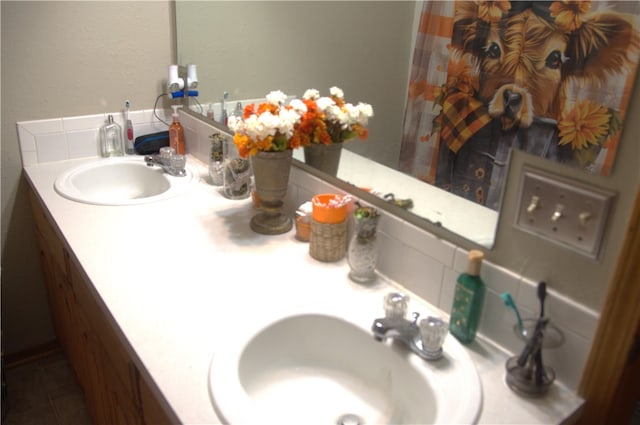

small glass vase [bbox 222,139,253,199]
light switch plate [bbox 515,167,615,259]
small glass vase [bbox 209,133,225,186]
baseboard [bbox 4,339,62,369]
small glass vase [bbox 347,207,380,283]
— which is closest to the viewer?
light switch plate [bbox 515,167,615,259]

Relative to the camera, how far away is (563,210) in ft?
2.75

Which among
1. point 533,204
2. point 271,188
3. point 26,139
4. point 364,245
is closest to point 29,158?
point 26,139

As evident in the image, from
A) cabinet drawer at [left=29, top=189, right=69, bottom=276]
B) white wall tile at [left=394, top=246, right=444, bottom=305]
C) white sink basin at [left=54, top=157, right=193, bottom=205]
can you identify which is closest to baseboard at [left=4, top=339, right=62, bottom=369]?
cabinet drawer at [left=29, top=189, right=69, bottom=276]

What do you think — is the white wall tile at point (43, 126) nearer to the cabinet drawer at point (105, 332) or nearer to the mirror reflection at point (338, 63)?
the mirror reflection at point (338, 63)

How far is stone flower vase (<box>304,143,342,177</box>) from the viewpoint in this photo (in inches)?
55.8

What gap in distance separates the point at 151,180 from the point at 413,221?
3.94ft

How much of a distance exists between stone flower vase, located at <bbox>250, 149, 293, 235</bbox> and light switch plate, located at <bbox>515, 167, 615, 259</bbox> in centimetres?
67

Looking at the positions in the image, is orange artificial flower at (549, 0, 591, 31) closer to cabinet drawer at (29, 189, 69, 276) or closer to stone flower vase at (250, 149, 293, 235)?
stone flower vase at (250, 149, 293, 235)

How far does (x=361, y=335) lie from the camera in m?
1.04

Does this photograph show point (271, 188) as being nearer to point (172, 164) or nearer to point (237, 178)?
point (237, 178)

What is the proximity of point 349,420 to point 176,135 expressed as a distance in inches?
55.2

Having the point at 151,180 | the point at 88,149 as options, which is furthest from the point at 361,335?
the point at 88,149

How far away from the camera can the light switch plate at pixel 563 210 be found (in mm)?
798

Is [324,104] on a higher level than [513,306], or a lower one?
higher
